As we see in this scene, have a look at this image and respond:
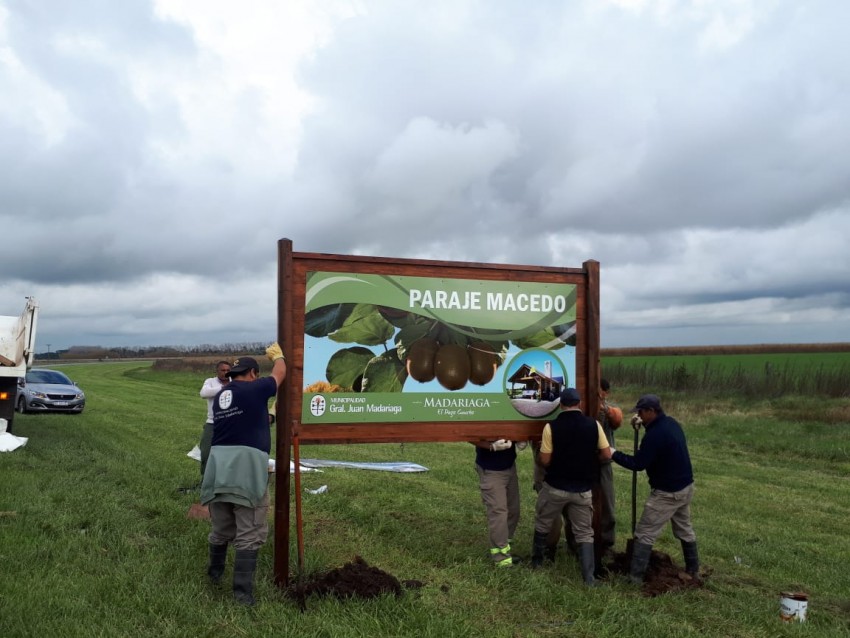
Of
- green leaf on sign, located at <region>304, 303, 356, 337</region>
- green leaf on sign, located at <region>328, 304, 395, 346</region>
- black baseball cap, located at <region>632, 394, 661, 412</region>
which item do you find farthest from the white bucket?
green leaf on sign, located at <region>304, 303, 356, 337</region>

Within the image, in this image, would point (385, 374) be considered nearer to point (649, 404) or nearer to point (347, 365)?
point (347, 365)

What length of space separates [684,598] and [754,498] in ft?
18.1

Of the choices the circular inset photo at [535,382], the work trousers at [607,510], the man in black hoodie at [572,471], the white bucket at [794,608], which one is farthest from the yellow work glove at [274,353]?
the white bucket at [794,608]

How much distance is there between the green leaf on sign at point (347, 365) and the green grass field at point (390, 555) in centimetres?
169

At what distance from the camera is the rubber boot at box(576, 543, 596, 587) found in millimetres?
6125

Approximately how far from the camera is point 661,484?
6.32 m

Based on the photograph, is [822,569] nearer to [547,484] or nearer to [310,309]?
[547,484]

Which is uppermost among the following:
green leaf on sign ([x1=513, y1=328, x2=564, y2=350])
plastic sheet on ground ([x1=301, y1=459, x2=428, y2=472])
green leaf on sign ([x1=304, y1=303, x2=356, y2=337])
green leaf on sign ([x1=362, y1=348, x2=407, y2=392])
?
green leaf on sign ([x1=304, y1=303, x2=356, y2=337])

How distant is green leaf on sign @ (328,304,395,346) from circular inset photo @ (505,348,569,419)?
1.33 m

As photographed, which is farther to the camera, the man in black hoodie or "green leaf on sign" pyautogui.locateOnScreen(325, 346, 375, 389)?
the man in black hoodie

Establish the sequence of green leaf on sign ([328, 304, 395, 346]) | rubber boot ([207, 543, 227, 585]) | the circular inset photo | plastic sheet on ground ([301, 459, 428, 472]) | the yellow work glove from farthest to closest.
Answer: plastic sheet on ground ([301, 459, 428, 472]), the circular inset photo, green leaf on sign ([328, 304, 395, 346]), the yellow work glove, rubber boot ([207, 543, 227, 585])

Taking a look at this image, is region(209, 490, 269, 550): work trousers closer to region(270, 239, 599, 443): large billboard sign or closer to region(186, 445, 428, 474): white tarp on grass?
region(270, 239, 599, 443): large billboard sign

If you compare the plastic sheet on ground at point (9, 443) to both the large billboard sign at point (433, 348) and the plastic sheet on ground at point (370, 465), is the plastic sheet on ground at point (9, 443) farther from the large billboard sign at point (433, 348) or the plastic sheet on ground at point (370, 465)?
the large billboard sign at point (433, 348)

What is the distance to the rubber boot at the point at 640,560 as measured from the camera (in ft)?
20.5
